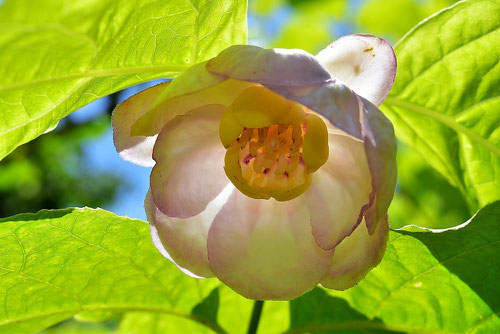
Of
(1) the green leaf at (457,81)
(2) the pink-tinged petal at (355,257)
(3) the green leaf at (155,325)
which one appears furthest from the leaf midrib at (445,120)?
(3) the green leaf at (155,325)

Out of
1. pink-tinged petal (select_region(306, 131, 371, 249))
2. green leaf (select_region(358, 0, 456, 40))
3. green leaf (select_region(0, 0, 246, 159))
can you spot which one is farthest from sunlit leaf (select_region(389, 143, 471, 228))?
green leaf (select_region(0, 0, 246, 159))

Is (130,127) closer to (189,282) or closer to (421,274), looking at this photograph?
(189,282)

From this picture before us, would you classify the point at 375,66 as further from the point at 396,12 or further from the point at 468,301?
the point at 396,12

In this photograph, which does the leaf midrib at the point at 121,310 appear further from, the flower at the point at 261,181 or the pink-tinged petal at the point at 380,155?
the pink-tinged petal at the point at 380,155

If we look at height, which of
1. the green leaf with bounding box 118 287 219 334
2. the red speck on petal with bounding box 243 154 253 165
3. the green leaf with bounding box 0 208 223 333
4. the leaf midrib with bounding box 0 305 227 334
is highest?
the red speck on petal with bounding box 243 154 253 165

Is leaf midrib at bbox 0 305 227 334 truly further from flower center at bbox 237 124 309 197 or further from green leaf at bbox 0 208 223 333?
flower center at bbox 237 124 309 197

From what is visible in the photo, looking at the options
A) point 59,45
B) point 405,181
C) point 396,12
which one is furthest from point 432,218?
point 59,45
